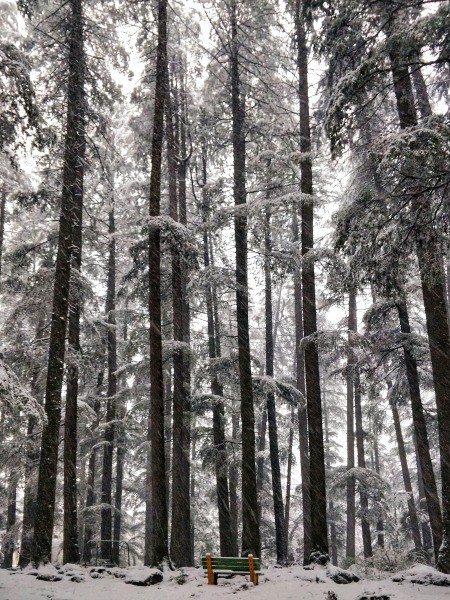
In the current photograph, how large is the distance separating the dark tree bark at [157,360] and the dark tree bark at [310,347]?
12.3ft

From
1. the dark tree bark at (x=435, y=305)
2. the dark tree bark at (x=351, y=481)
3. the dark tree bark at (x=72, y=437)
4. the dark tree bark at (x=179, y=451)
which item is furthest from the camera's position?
the dark tree bark at (x=351, y=481)

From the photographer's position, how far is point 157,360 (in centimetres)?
1152

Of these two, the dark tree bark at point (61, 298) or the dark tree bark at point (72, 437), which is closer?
the dark tree bark at point (61, 298)

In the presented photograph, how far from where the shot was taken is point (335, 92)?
909 cm

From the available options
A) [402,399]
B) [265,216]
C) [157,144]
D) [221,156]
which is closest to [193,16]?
[221,156]

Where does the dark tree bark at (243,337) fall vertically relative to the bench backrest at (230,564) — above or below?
above

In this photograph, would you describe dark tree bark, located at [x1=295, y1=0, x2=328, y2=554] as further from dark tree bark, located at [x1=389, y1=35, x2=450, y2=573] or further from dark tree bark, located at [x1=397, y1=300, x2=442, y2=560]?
dark tree bark, located at [x1=397, y1=300, x2=442, y2=560]

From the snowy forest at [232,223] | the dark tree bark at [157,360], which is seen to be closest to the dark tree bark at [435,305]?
the snowy forest at [232,223]

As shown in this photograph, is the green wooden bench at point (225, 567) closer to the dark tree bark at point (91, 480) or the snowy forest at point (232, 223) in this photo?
the snowy forest at point (232, 223)

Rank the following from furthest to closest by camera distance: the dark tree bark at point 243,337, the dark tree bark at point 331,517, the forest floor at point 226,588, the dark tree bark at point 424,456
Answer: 1. the dark tree bark at point 331,517
2. the dark tree bark at point 424,456
3. the dark tree bark at point 243,337
4. the forest floor at point 226,588

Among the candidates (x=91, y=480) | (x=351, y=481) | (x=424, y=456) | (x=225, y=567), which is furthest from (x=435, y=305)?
(x=91, y=480)

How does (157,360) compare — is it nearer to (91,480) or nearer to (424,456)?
(424,456)

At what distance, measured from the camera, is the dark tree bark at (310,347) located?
37.1 ft

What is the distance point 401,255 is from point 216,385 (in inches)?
415
